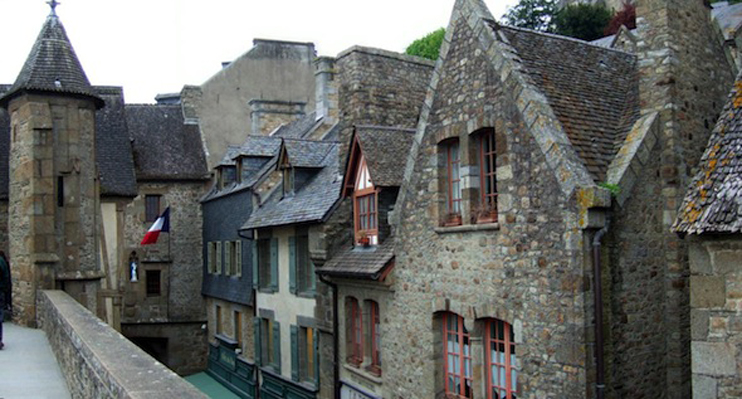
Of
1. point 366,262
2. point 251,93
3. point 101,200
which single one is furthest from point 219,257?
point 366,262

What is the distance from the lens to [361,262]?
49.9ft

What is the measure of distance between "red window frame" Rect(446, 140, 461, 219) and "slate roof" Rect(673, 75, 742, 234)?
4.31m

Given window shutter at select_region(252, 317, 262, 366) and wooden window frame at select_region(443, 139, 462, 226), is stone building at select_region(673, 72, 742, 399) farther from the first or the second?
window shutter at select_region(252, 317, 262, 366)

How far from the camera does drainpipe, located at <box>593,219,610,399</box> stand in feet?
31.9

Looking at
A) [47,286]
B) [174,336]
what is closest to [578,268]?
[47,286]

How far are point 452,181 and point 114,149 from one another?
719 inches

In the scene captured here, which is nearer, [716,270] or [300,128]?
[716,270]

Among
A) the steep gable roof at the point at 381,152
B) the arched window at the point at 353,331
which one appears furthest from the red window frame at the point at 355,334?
the steep gable roof at the point at 381,152

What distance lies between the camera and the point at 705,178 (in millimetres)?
8680

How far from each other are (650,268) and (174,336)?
22654 millimetres

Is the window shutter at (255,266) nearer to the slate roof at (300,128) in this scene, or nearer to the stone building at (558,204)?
the slate roof at (300,128)

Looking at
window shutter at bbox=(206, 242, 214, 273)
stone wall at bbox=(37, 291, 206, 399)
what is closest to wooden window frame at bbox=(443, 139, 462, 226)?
stone wall at bbox=(37, 291, 206, 399)

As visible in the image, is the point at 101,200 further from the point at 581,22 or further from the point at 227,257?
the point at 581,22

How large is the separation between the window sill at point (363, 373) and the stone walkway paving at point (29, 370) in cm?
563
